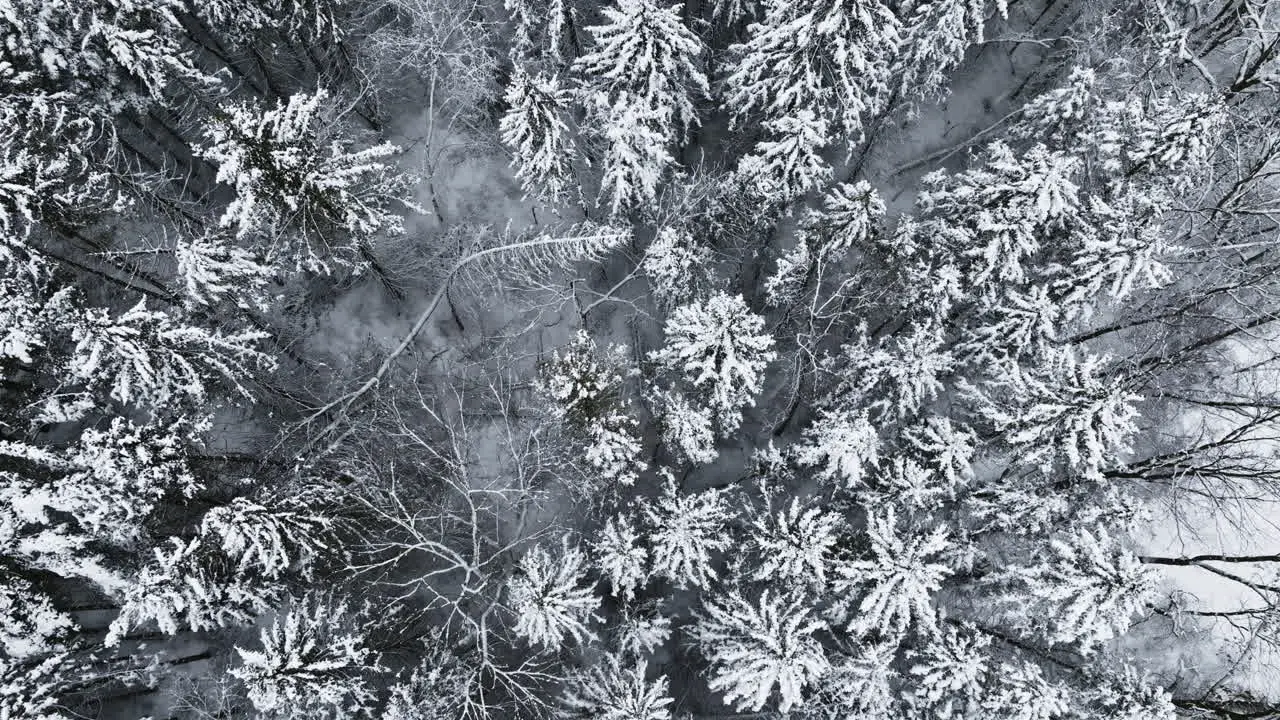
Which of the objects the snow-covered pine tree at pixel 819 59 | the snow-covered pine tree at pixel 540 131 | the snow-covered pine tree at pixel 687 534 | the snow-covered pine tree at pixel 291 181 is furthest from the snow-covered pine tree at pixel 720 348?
the snow-covered pine tree at pixel 291 181

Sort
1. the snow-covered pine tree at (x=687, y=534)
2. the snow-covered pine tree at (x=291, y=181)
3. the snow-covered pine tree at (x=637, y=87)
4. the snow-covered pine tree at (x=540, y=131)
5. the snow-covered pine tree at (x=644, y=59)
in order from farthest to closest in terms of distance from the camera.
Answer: the snow-covered pine tree at (x=540, y=131), the snow-covered pine tree at (x=637, y=87), the snow-covered pine tree at (x=644, y=59), the snow-covered pine tree at (x=687, y=534), the snow-covered pine tree at (x=291, y=181)

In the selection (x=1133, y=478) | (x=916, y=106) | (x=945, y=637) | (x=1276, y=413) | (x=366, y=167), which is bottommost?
(x=366, y=167)

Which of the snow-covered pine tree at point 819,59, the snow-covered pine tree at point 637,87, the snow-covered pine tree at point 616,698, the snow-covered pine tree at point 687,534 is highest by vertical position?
the snow-covered pine tree at point 819,59

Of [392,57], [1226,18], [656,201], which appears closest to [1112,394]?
[656,201]

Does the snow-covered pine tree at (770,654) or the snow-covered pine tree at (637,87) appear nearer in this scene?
the snow-covered pine tree at (770,654)

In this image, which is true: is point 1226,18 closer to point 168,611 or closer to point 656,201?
point 656,201

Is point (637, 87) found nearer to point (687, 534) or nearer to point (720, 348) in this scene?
point (720, 348)

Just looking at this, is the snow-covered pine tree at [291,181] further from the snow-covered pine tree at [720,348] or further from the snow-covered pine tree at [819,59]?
the snow-covered pine tree at [819,59]

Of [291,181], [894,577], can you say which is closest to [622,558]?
[894,577]

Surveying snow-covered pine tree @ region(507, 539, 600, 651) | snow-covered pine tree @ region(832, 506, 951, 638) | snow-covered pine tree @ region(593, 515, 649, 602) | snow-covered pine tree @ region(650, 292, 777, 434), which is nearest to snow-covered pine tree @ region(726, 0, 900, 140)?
snow-covered pine tree @ region(650, 292, 777, 434)

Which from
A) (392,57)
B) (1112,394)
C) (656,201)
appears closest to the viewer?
(1112,394)

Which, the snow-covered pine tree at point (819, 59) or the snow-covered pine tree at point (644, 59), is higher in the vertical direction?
the snow-covered pine tree at point (819, 59)
